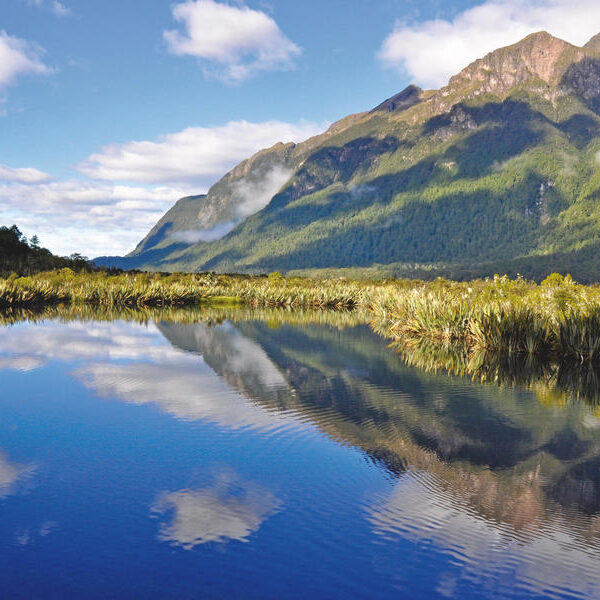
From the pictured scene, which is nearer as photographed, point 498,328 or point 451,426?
point 451,426

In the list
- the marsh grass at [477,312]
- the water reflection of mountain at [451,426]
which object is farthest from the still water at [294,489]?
the marsh grass at [477,312]

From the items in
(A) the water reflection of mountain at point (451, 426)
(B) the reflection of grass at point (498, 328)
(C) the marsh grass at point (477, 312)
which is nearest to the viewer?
(A) the water reflection of mountain at point (451, 426)

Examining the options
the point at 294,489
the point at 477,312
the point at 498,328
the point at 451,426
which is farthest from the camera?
the point at 477,312

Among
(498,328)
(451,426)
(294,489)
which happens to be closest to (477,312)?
(498,328)

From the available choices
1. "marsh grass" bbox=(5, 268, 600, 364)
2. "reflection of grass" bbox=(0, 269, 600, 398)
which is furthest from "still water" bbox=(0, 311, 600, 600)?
"marsh grass" bbox=(5, 268, 600, 364)

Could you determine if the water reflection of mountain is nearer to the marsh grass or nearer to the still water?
the still water

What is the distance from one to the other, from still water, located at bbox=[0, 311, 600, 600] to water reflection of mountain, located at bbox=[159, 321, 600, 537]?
0.04 metres

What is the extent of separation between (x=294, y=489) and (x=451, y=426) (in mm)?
3783

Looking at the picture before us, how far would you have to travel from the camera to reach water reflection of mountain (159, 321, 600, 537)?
20.6ft

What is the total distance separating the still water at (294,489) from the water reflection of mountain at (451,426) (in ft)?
0.14

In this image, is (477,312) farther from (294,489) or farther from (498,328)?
(294,489)

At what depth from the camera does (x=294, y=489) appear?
627cm

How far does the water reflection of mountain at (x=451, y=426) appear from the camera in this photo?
20.6ft

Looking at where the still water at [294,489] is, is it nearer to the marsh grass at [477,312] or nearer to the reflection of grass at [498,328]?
the reflection of grass at [498,328]
